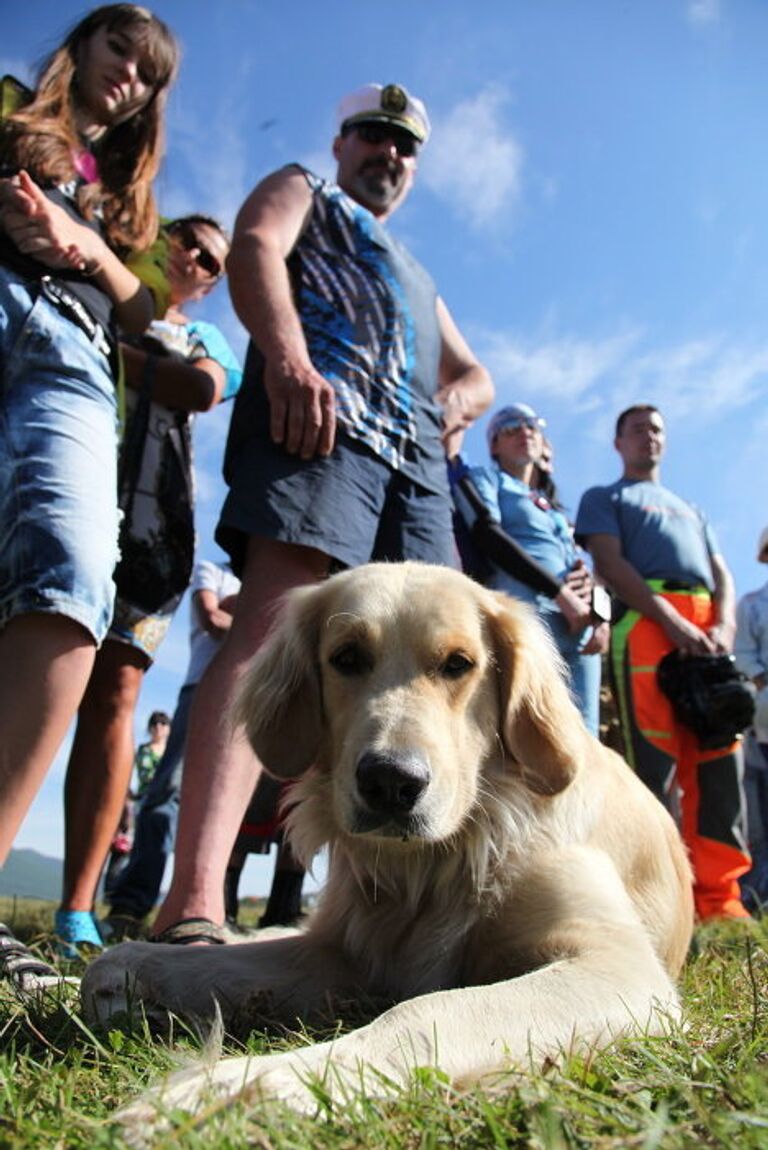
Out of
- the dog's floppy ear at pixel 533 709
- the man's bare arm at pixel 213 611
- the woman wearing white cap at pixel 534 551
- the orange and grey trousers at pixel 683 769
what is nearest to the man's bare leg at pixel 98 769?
the dog's floppy ear at pixel 533 709

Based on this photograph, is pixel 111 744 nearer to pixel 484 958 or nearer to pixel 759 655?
pixel 484 958

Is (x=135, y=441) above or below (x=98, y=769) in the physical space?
above

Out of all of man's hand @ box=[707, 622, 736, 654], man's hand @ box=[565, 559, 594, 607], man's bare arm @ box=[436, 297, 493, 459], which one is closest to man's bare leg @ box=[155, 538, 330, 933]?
man's bare arm @ box=[436, 297, 493, 459]

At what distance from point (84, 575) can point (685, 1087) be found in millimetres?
1982

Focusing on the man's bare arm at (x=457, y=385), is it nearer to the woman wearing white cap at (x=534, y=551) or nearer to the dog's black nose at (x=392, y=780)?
the woman wearing white cap at (x=534, y=551)

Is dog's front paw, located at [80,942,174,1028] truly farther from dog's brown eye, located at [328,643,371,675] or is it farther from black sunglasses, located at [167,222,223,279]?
black sunglasses, located at [167,222,223,279]

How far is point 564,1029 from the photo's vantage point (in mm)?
1663

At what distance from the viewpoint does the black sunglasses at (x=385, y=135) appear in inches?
158

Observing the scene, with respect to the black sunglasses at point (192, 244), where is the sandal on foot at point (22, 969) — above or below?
below

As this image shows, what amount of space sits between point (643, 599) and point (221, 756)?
3.38 m

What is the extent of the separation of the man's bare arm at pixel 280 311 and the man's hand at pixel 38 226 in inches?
26.5

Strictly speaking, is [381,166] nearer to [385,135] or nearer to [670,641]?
[385,135]

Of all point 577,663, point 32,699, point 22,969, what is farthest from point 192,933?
point 577,663

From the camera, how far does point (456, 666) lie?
2492mm
